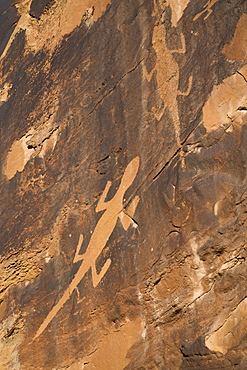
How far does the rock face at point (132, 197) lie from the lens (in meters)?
3.47

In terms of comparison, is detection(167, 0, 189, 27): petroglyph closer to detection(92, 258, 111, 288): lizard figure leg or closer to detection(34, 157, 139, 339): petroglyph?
detection(34, 157, 139, 339): petroglyph

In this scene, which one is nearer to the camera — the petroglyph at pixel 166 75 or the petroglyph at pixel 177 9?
the petroglyph at pixel 166 75

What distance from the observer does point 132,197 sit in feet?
12.7

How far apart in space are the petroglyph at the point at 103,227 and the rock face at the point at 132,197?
1 cm

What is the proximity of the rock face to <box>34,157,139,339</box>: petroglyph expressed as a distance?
Result: 10 millimetres

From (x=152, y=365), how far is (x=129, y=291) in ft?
1.85

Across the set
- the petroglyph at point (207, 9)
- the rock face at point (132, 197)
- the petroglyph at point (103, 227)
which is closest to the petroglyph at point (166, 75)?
the rock face at point (132, 197)

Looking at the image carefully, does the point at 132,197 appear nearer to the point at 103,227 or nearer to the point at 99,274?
the point at 103,227

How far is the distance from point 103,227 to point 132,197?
1.14ft

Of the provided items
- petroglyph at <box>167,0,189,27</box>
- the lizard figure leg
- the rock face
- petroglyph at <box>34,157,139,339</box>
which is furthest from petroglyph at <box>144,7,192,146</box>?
the lizard figure leg

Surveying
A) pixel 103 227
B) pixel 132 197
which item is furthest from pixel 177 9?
pixel 103 227

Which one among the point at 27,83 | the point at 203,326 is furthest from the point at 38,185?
the point at 203,326

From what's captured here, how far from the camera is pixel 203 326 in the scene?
3465 millimetres

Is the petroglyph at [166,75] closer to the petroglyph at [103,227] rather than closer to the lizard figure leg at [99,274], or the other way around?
the petroglyph at [103,227]
